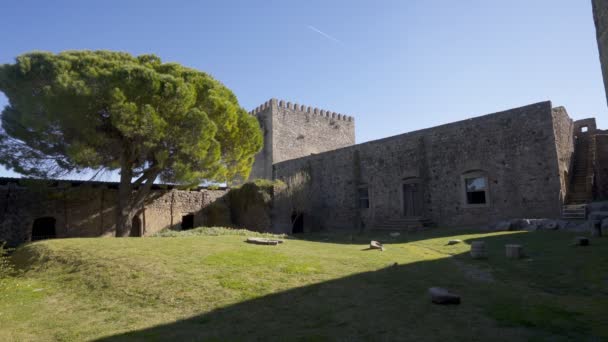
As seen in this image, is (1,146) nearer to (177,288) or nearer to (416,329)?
(177,288)

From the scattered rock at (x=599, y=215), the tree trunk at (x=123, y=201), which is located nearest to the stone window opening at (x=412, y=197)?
the scattered rock at (x=599, y=215)

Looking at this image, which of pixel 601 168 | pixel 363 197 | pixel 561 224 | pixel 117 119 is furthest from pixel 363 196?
pixel 117 119

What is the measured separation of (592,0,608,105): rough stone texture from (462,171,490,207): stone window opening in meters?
13.1

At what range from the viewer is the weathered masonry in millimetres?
14391

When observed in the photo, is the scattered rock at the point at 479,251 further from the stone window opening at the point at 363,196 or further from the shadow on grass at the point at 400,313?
the stone window opening at the point at 363,196

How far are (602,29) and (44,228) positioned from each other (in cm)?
2003

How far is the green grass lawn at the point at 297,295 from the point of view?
4059 mm

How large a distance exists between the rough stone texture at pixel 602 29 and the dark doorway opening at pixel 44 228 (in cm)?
1936

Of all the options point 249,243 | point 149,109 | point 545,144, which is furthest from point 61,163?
point 545,144

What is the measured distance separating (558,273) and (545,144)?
9907mm

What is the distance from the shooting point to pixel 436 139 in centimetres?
1769

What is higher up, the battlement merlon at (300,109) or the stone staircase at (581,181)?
the battlement merlon at (300,109)

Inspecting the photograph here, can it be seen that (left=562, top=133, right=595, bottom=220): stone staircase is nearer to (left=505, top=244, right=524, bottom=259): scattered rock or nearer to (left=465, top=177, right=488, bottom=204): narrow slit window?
(left=465, top=177, right=488, bottom=204): narrow slit window

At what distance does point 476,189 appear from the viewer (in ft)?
53.2
